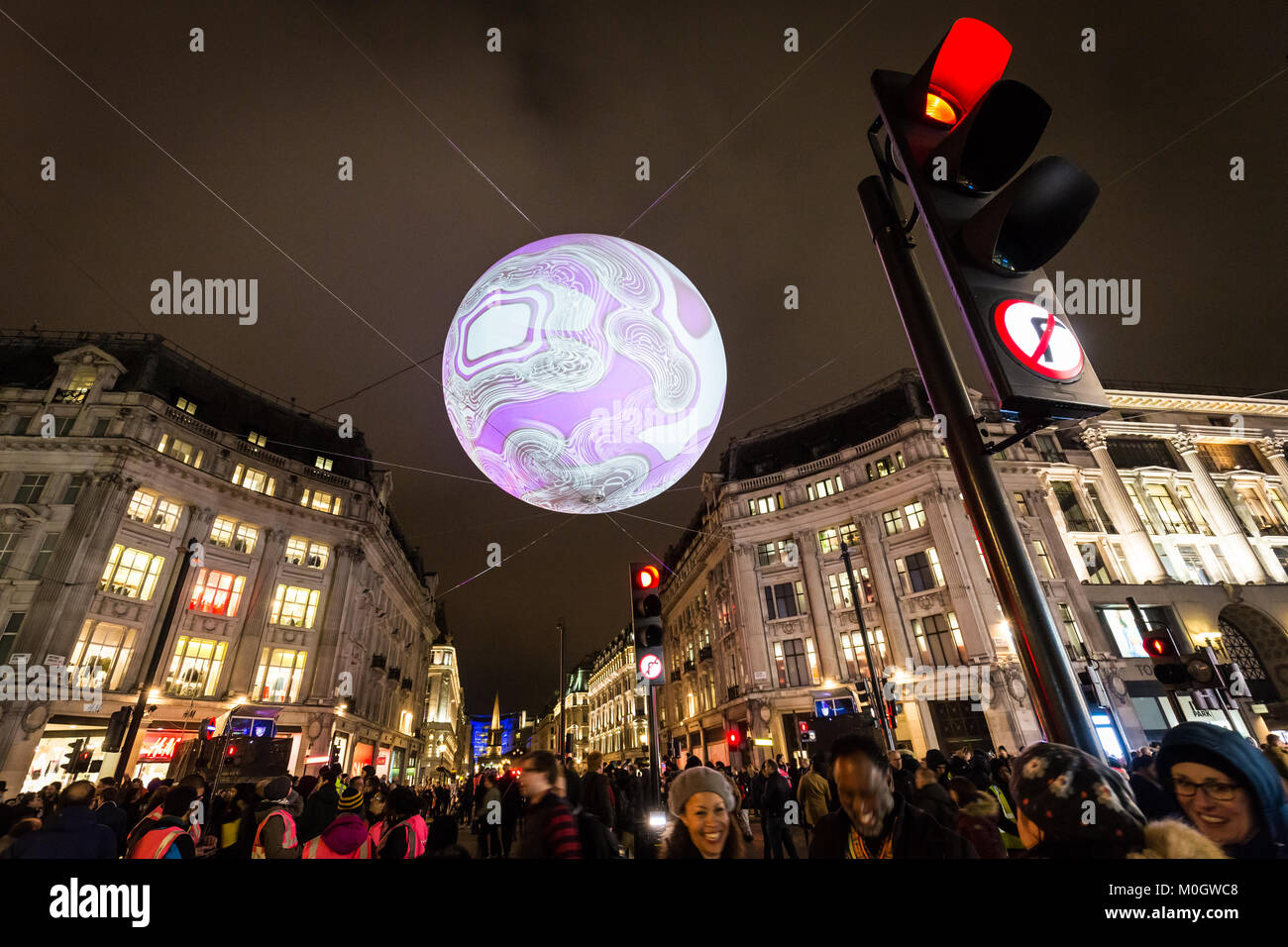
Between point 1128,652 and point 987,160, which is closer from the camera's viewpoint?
point 987,160

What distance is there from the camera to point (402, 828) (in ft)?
20.1

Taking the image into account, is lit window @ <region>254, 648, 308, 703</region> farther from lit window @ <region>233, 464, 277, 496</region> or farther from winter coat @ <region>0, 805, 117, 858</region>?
winter coat @ <region>0, 805, 117, 858</region>

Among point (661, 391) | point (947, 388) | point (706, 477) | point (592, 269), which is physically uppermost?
point (706, 477)

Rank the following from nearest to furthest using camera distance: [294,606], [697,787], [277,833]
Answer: [697,787]
[277,833]
[294,606]

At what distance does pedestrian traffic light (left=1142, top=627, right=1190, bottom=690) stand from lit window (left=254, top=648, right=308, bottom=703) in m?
33.9

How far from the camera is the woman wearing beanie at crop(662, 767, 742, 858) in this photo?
3.04m

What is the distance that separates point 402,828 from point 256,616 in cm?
2823

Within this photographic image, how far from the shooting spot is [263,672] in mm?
27719

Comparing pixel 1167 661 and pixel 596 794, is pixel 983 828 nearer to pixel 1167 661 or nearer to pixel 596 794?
pixel 596 794

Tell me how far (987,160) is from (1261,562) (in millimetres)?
46301

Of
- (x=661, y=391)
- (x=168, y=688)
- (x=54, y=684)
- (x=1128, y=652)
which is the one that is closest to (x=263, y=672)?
(x=168, y=688)

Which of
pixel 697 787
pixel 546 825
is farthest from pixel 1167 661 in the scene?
pixel 546 825

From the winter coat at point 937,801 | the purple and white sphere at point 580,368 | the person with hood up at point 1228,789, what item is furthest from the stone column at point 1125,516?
the person with hood up at point 1228,789
